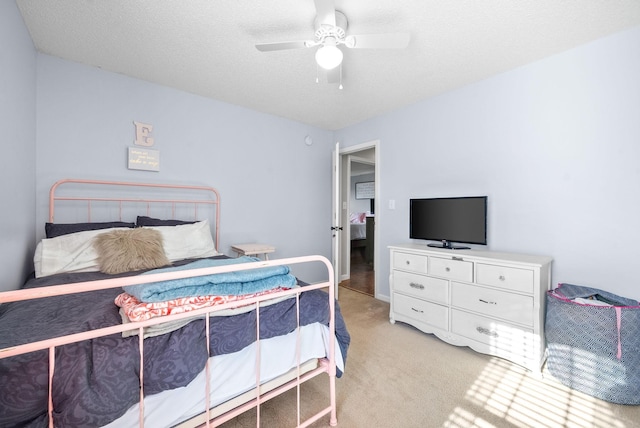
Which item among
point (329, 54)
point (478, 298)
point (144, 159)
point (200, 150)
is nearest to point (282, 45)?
point (329, 54)

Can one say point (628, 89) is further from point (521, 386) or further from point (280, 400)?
point (280, 400)

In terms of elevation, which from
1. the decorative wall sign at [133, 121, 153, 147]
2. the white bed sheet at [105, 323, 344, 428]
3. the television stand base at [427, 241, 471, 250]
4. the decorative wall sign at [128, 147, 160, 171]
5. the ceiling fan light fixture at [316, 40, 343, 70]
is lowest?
the white bed sheet at [105, 323, 344, 428]

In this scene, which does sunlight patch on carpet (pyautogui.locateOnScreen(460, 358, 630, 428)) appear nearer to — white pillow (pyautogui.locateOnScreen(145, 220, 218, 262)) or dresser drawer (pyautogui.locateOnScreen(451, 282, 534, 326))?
dresser drawer (pyautogui.locateOnScreen(451, 282, 534, 326))

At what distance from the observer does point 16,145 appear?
165 centimetres

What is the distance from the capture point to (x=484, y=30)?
181cm

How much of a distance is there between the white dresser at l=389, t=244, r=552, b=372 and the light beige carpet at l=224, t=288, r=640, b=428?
150 mm

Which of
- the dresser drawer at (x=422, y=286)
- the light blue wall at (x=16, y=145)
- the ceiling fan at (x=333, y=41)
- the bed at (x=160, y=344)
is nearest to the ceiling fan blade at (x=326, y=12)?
the ceiling fan at (x=333, y=41)

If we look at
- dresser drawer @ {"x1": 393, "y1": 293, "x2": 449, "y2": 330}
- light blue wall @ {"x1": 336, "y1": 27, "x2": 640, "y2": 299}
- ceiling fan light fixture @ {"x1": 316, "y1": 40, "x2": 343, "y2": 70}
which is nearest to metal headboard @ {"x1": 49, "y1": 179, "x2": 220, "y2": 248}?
ceiling fan light fixture @ {"x1": 316, "y1": 40, "x2": 343, "y2": 70}

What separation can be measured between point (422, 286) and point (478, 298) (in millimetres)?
462

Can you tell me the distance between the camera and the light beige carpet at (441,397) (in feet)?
4.69

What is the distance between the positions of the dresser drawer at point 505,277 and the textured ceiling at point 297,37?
162 cm

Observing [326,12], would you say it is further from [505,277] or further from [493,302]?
[493,302]

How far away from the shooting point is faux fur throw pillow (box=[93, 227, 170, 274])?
1840mm

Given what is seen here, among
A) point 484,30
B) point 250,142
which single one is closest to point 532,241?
point 484,30
